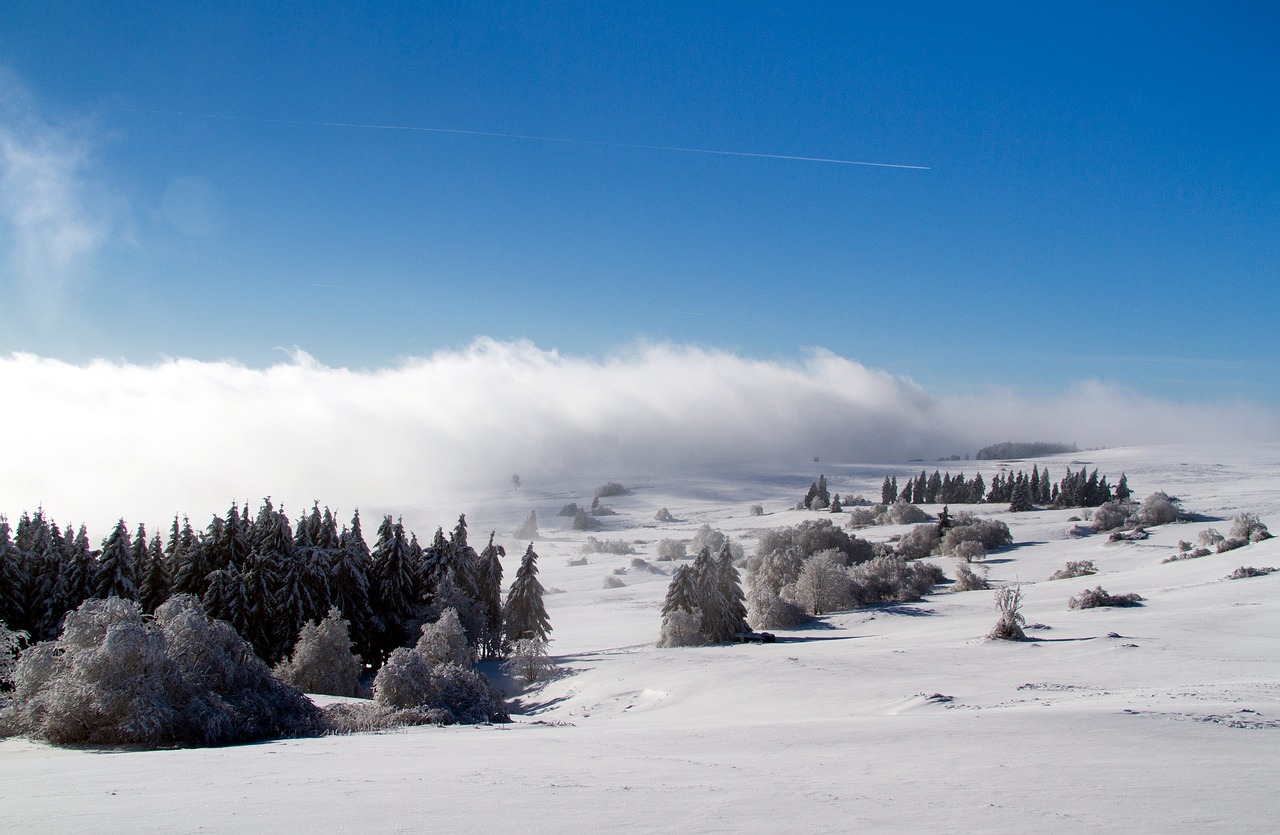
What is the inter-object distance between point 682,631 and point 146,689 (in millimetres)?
33060

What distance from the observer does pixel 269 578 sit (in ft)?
150

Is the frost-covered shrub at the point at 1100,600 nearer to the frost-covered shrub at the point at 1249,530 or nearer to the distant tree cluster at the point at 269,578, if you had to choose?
the frost-covered shrub at the point at 1249,530

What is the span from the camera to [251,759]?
1526cm

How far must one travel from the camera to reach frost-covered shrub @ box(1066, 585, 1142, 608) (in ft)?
148

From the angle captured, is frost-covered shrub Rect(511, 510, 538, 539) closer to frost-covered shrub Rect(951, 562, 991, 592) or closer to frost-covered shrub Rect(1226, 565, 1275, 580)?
frost-covered shrub Rect(951, 562, 991, 592)

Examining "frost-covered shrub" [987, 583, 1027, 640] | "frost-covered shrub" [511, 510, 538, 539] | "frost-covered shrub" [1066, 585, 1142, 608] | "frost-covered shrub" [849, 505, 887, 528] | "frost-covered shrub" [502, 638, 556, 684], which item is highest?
"frost-covered shrub" [987, 583, 1027, 640]

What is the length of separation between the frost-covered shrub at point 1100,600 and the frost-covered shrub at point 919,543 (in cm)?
3779

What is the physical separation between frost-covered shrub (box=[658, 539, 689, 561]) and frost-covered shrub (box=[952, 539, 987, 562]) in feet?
138

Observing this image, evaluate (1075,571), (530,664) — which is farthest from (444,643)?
(1075,571)

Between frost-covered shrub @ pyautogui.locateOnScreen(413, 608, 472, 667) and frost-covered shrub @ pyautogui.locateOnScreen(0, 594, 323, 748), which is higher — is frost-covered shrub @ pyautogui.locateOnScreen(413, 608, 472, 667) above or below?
below

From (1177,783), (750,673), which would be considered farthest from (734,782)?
(750,673)

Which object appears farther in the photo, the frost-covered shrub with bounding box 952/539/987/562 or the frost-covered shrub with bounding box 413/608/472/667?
the frost-covered shrub with bounding box 952/539/987/562

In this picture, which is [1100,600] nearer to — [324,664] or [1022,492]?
[324,664]

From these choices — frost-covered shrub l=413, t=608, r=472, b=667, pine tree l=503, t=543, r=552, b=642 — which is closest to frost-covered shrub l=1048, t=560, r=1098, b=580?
pine tree l=503, t=543, r=552, b=642
